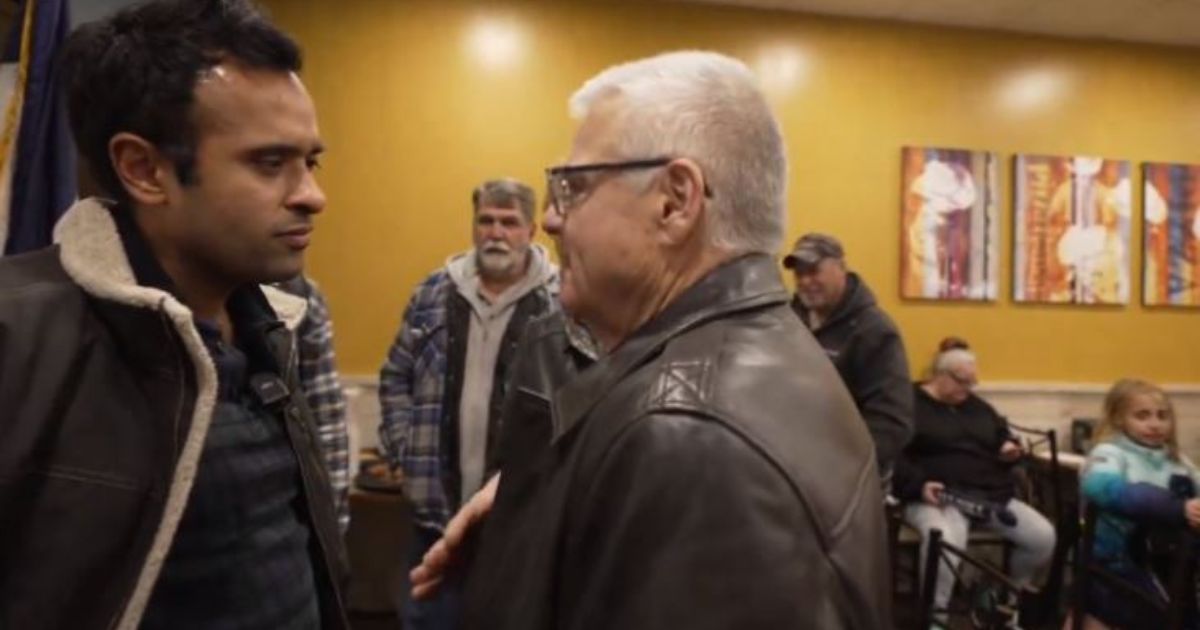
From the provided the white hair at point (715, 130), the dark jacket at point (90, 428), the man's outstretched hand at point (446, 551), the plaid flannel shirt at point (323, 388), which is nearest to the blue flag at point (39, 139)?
the plaid flannel shirt at point (323, 388)

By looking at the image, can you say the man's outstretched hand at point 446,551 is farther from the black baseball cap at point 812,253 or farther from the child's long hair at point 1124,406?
the child's long hair at point 1124,406

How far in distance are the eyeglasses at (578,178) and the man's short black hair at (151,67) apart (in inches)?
16.7

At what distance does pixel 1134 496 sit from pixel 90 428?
3215 mm

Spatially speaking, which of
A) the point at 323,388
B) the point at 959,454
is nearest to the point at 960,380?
the point at 959,454

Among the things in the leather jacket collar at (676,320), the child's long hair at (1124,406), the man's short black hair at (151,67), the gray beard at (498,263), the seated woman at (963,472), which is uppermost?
the man's short black hair at (151,67)

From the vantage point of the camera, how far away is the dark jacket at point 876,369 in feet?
10.8

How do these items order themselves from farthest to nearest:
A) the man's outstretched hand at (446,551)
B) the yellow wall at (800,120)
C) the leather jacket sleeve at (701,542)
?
the yellow wall at (800,120)
the man's outstretched hand at (446,551)
the leather jacket sleeve at (701,542)

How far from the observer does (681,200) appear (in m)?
1.06

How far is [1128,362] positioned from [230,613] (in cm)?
575

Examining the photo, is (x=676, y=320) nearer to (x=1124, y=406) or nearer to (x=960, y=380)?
(x=1124, y=406)

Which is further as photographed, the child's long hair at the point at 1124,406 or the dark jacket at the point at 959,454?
the dark jacket at the point at 959,454

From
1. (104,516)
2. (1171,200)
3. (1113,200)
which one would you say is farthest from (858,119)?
(104,516)

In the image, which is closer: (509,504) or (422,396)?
(509,504)

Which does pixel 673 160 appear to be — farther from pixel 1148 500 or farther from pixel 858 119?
pixel 858 119
